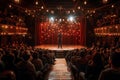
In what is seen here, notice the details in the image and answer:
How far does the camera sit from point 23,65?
22.4ft

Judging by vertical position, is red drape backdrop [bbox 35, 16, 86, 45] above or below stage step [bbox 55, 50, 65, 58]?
above

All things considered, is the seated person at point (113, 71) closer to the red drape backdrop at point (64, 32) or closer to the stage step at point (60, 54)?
the stage step at point (60, 54)

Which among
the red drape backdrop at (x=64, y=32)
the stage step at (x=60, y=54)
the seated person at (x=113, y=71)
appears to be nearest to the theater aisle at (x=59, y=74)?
the seated person at (x=113, y=71)

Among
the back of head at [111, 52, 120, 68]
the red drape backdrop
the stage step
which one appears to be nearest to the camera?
the back of head at [111, 52, 120, 68]

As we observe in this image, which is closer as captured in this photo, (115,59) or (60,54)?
(115,59)

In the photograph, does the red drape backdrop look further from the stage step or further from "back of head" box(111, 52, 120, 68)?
"back of head" box(111, 52, 120, 68)

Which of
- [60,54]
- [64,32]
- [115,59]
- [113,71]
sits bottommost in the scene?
[60,54]

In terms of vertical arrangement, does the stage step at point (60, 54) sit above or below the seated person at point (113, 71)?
below

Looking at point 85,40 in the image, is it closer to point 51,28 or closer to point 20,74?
point 51,28

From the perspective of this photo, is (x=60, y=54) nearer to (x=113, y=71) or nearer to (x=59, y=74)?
(x=59, y=74)

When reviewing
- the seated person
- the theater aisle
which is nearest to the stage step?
the theater aisle

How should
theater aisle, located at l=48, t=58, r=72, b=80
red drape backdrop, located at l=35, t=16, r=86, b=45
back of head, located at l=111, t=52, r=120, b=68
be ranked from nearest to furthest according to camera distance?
back of head, located at l=111, t=52, r=120, b=68
theater aisle, located at l=48, t=58, r=72, b=80
red drape backdrop, located at l=35, t=16, r=86, b=45

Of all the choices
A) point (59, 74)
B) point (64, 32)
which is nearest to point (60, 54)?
point (59, 74)

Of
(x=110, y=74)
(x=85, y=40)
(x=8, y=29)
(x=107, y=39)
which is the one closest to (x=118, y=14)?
(x=107, y=39)
